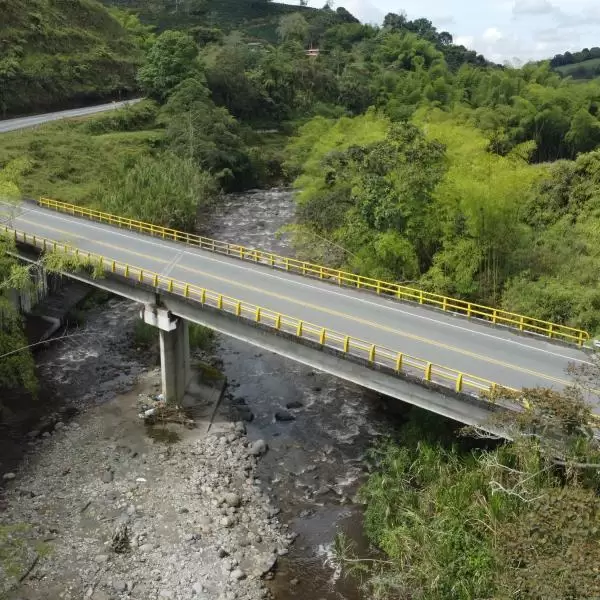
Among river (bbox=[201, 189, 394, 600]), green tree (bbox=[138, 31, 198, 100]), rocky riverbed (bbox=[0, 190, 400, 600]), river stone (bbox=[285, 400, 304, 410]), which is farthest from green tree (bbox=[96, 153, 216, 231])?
green tree (bbox=[138, 31, 198, 100])

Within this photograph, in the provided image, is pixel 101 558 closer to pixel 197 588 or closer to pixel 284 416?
pixel 197 588

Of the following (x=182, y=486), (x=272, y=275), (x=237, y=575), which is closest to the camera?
(x=237, y=575)

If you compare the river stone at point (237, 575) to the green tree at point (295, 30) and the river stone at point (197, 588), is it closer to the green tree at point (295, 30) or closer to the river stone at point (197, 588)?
the river stone at point (197, 588)

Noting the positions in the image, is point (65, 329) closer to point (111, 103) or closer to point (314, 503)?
point (314, 503)

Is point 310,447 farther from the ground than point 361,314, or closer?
closer

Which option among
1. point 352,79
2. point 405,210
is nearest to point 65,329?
point 405,210

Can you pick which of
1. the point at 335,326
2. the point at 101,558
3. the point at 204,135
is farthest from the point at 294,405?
the point at 204,135
